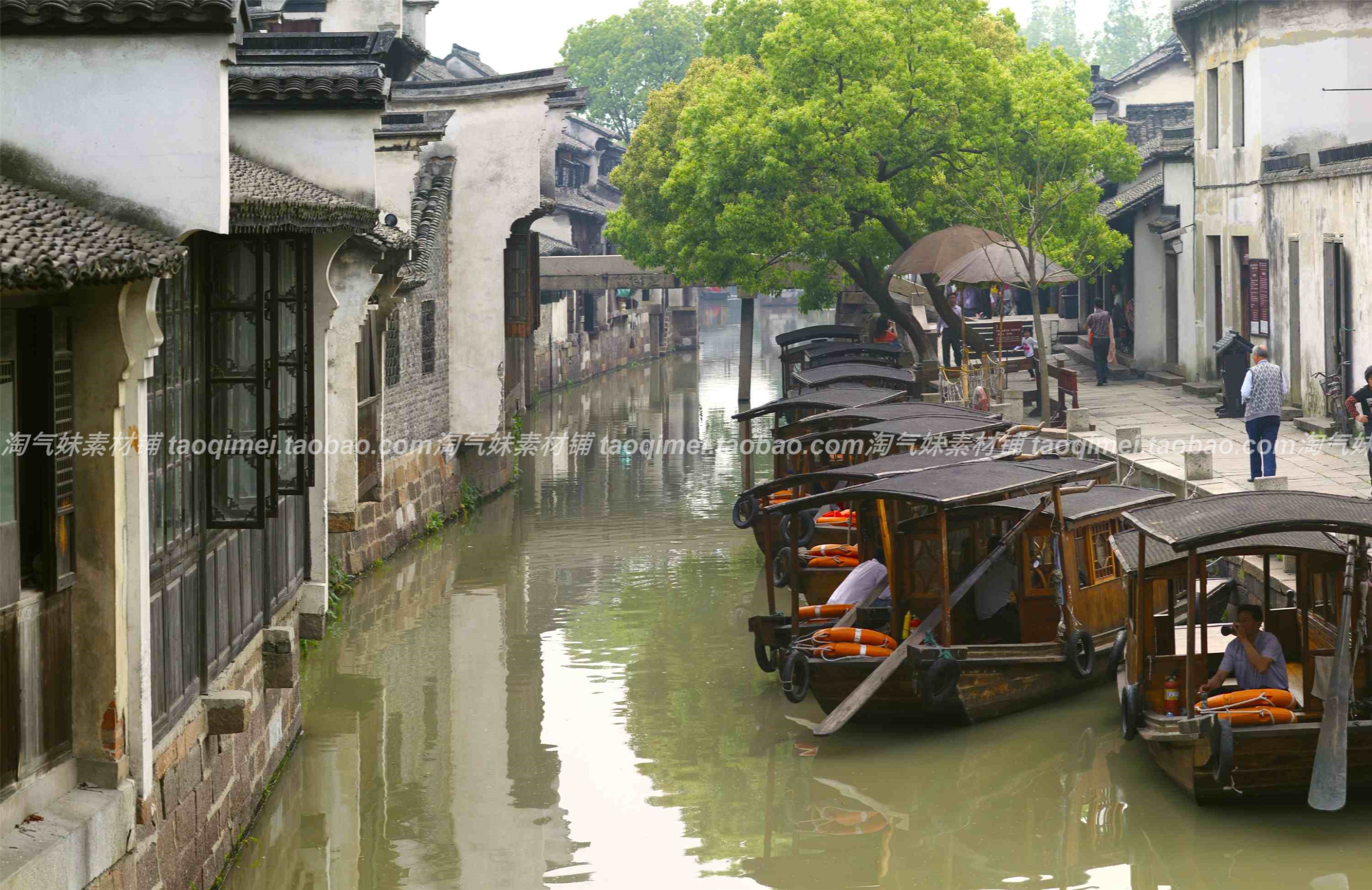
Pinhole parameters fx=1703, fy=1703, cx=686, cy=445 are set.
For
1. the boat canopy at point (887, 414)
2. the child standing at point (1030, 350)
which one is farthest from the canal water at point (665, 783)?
the child standing at point (1030, 350)

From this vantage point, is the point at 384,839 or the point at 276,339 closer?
the point at 276,339

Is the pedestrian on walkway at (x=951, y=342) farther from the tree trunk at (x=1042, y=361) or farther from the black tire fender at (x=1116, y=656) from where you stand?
the black tire fender at (x=1116, y=656)

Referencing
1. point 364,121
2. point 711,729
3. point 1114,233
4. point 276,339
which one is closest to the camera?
point 276,339

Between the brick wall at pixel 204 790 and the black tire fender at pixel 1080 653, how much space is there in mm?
6232

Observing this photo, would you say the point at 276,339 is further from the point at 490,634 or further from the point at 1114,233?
the point at 1114,233

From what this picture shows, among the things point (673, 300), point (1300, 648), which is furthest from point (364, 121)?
point (673, 300)

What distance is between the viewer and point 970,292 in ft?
150

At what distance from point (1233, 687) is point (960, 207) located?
19.1 m

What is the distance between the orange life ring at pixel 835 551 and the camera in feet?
56.1

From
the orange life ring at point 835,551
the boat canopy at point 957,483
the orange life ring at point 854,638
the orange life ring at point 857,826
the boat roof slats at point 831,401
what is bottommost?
the orange life ring at point 857,826

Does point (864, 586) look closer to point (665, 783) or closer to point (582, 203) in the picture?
point (665, 783)

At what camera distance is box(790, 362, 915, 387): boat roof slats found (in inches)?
1011

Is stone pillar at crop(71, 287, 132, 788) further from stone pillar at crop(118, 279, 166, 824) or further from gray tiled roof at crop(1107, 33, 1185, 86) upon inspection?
gray tiled roof at crop(1107, 33, 1185, 86)

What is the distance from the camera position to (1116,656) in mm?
14273
